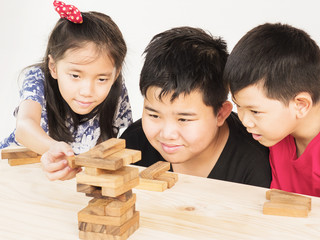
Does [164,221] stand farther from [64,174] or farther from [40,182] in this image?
[40,182]

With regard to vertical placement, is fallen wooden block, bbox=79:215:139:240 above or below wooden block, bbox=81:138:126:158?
below

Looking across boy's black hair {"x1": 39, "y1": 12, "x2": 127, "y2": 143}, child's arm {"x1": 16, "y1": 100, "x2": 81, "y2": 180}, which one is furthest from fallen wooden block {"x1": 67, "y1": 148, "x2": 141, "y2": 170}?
boy's black hair {"x1": 39, "y1": 12, "x2": 127, "y2": 143}

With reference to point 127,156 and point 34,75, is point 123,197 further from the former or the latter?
point 34,75

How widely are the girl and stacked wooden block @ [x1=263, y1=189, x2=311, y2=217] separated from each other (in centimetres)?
75

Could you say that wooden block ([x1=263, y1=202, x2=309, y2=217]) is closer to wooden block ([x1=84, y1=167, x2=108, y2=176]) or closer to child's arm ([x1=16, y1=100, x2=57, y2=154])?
wooden block ([x1=84, y1=167, x2=108, y2=176])

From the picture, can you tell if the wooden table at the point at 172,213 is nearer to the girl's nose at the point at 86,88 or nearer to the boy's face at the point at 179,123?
the boy's face at the point at 179,123

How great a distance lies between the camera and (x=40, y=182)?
102cm

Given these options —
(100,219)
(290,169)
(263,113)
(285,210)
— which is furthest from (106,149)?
(290,169)

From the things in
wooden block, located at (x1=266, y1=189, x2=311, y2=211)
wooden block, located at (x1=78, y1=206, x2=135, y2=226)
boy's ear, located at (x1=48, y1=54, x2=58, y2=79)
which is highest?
boy's ear, located at (x1=48, y1=54, x2=58, y2=79)

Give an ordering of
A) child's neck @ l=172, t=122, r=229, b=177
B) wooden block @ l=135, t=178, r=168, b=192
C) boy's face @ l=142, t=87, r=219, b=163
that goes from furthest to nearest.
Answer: child's neck @ l=172, t=122, r=229, b=177 → boy's face @ l=142, t=87, r=219, b=163 → wooden block @ l=135, t=178, r=168, b=192

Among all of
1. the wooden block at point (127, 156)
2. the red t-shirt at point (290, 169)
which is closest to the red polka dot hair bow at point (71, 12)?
the red t-shirt at point (290, 169)

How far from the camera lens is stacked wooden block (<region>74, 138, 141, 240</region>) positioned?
72 cm

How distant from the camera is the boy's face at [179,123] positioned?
1.24m

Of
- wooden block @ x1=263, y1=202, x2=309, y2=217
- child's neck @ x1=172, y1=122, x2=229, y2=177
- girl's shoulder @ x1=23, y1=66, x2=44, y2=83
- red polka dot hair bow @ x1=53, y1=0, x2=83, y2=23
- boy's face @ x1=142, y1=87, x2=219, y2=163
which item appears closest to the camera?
wooden block @ x1=263, y1=202, x2=309, y2=217
